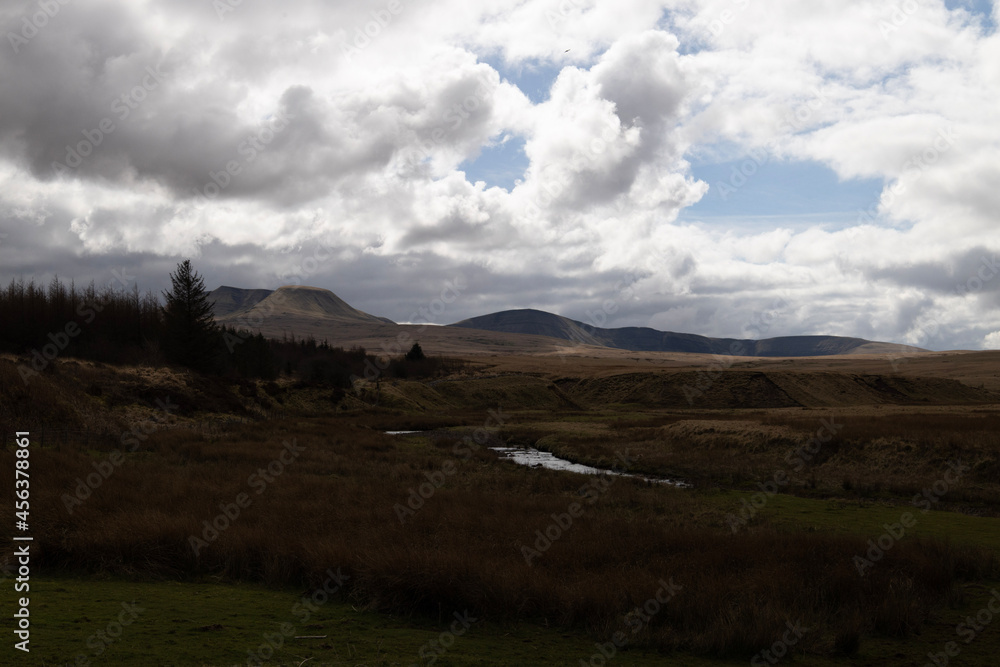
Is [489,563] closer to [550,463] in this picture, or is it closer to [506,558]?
[506,558]

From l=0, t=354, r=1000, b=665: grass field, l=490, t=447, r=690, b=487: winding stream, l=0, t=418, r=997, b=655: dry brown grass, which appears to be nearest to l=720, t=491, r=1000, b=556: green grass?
l=0, t=354, r=1000, b=665: grass field

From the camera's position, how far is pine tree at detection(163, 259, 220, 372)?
66.2 m

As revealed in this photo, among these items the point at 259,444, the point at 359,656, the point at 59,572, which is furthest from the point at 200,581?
the point at 259,444

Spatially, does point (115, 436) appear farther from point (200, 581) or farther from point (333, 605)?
point (333, 605)

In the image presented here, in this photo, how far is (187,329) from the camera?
66750mm

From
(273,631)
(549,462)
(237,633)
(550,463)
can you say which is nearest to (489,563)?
(273,631)

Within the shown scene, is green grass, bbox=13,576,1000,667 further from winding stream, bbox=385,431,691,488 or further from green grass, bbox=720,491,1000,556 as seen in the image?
winding stream, bbox=385,431,691,488

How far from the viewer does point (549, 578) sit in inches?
455

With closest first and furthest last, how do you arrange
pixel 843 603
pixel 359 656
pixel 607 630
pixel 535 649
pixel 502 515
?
1. pixel 359 656
2. pixel 535 649
3. pixel 607 630
4. pixel 843 603
5. pixel 502 515

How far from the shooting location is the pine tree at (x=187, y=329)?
217ft

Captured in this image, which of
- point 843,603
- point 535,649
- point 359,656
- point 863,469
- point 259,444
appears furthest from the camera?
point 259,444

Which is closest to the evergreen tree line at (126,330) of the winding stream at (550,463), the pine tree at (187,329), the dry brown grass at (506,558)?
the pine tree at (187,329)

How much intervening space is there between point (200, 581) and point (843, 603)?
11.8 m

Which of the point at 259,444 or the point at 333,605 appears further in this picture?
the point at 259,444
